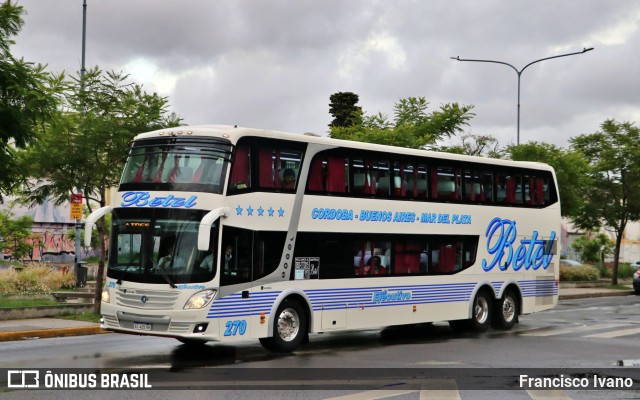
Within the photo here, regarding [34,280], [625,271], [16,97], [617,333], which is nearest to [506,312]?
[617,333]

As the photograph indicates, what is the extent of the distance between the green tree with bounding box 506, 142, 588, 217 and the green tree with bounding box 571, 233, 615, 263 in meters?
17.7

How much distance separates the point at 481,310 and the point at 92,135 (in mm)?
10292

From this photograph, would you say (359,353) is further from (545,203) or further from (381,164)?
(545,203)

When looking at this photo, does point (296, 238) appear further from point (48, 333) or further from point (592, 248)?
point (592, 248)

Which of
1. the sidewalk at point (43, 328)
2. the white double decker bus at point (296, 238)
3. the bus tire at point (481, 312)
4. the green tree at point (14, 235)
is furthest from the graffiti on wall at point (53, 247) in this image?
the white double decker bus at point (296, 238)

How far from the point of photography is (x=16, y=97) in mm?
16828

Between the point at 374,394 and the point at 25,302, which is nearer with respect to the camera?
the point at 374,394

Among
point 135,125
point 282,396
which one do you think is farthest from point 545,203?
point 282,396

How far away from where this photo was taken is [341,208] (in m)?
17.3

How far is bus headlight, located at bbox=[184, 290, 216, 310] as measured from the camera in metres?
14.3

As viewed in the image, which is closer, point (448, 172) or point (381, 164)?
point (381, 164)

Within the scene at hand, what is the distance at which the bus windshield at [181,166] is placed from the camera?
14.9 m

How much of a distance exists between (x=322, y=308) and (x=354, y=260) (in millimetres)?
1433

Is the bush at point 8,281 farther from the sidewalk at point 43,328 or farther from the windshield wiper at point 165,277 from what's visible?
the windshield wiper at point 165,277
